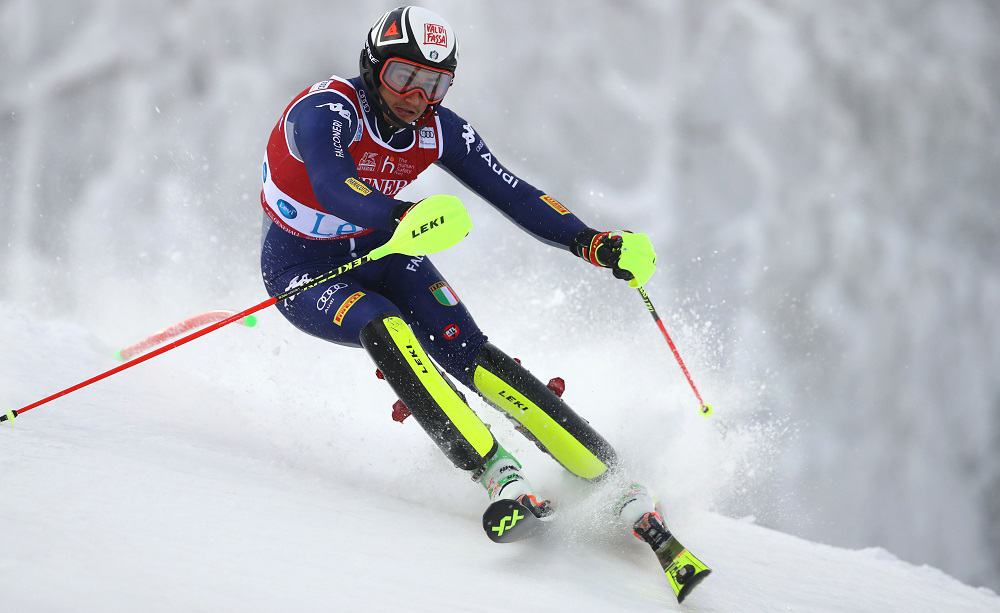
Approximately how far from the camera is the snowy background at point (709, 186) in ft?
21.8

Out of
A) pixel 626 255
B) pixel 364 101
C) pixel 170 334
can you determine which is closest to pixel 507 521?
pixel 626 255

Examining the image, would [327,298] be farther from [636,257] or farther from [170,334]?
[170,334]

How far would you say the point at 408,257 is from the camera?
2.85m

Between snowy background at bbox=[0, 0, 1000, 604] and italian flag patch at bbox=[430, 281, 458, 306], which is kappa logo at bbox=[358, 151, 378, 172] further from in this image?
snowy background at bbox=[0, 0, 1000, 604]

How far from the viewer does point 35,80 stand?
6797 mm

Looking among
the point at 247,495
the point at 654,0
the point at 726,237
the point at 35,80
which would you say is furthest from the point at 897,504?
the point at 35,80

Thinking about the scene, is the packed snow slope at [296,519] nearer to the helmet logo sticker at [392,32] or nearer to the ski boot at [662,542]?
the ski boot at [662,542]

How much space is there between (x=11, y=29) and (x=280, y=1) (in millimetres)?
2070

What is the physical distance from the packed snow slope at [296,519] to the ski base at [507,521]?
64 mm

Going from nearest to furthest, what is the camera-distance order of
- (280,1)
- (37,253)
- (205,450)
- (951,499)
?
(205,450), (37,253), (280,1), (951,499)

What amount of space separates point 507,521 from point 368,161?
1214 millimetres

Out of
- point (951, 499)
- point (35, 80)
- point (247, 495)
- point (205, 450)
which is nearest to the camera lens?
point (247, 495)

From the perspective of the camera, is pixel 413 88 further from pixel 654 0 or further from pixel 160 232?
pixel 654 0

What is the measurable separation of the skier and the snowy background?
2.83m
